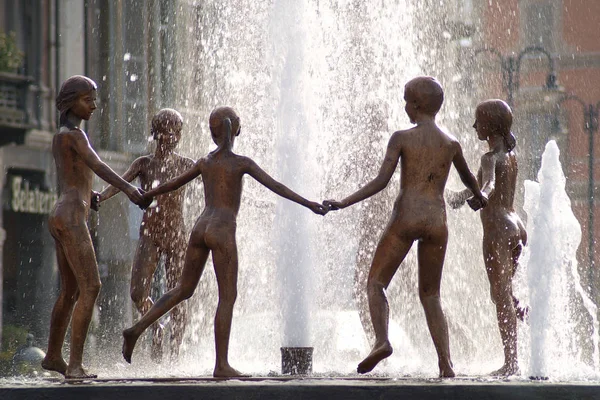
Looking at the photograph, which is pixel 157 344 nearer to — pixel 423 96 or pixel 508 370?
pixel 508 370

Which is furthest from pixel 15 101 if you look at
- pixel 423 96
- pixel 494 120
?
pixel 423 96

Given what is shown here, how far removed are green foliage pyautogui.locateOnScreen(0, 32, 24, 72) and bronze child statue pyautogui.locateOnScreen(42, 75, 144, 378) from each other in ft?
48.1

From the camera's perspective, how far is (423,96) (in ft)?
24.4

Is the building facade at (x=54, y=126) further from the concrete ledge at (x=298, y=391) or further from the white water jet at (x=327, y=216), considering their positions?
the concrete ledge at (x=298, y=391)

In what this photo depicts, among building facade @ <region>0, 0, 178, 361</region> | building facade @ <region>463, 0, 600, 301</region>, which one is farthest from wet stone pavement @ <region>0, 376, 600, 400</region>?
building facade @ <region>463, 0, 600, 301</region>

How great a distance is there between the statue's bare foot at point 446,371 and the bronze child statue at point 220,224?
1.03 meters

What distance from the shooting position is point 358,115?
10578 millimetres

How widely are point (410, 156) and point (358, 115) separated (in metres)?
3.26

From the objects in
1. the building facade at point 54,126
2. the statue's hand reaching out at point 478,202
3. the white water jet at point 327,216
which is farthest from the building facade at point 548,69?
the statue's hand reaching out at point 478,202

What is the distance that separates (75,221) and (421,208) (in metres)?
1.82

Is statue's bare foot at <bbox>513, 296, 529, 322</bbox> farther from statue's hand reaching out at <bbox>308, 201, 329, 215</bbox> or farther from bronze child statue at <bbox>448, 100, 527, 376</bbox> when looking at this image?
statue's hand reaching out at <bbox>308, 201, 329, 215</bbox>

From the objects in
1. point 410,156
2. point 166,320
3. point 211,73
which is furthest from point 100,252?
point 410,156

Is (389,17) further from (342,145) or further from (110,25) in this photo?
(110,25)

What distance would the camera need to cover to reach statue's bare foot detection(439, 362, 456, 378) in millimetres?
7270
